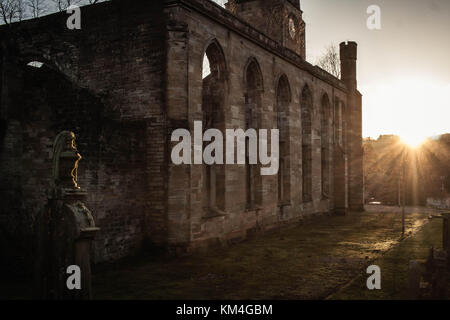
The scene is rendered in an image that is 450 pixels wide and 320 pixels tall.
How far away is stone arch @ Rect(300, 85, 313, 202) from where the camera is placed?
68.5 ft

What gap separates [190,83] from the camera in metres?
11.7

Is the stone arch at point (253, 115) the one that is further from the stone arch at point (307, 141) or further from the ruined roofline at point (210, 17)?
the stone arch at point (307, 141)

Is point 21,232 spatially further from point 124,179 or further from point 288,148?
point 288,148

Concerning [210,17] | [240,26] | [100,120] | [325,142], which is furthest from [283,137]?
[100,120]

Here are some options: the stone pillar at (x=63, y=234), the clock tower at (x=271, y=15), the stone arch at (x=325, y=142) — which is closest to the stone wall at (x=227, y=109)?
the stone arch at (x=325, y=142)

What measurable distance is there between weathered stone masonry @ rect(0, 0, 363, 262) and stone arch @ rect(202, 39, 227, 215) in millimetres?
37

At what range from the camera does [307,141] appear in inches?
824

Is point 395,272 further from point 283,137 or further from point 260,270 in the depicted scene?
point 283,137

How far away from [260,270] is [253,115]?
24.3 feet

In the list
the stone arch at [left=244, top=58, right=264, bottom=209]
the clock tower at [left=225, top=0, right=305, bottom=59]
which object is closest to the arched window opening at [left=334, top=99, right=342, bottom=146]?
the clock tower at [left=225, top=0, right=305, bottom=59]

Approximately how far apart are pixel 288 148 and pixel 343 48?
1241 cm

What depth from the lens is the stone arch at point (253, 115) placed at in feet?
51.9

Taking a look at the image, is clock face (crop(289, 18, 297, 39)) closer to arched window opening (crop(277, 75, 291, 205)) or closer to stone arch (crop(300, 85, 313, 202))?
stone arch (crop(300, 85, 313, 202))

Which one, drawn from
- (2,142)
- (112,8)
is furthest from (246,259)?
(112,8)
